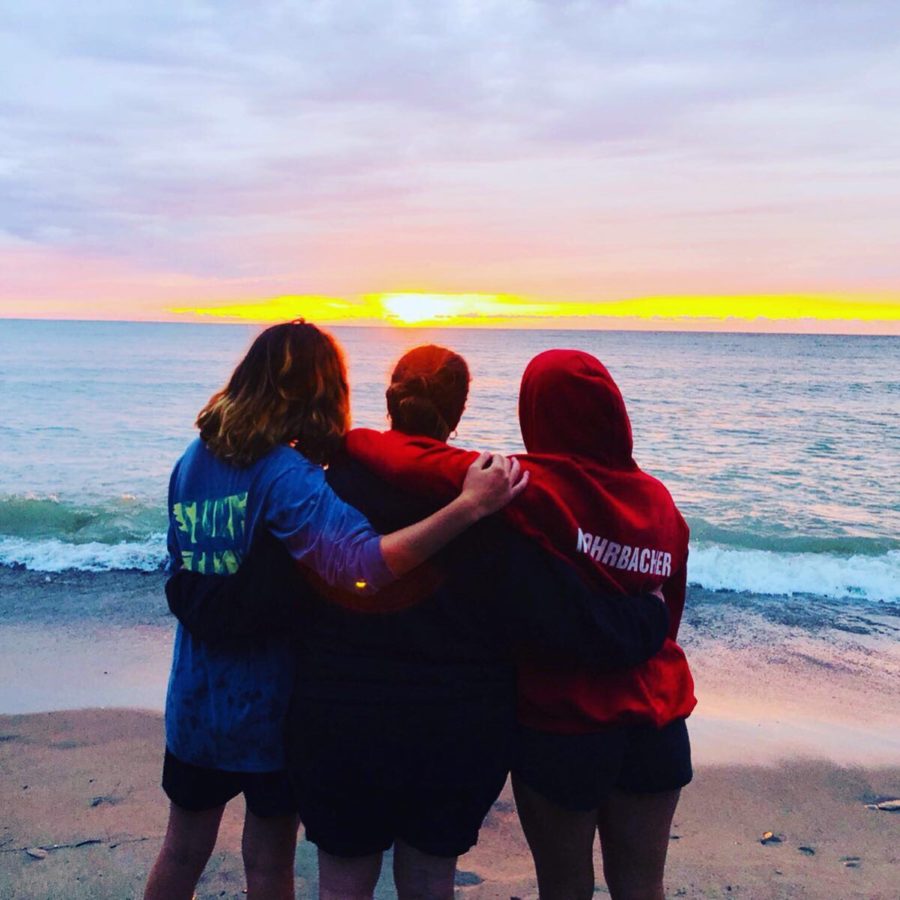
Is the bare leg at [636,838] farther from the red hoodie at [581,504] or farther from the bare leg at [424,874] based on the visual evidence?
the bare leg at [424,874]

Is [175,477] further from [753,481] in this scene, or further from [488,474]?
[753,481]

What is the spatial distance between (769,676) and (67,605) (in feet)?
17.9

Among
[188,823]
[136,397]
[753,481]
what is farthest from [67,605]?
[136,397]

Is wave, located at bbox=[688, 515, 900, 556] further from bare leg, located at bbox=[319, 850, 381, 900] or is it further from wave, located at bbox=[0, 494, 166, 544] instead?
bare leg, located at bbox=[319, 850, 381, 900]

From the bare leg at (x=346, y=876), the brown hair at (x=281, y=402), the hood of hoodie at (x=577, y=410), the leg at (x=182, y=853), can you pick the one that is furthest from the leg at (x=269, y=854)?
the hood of hoodie at (x=577, y=410)

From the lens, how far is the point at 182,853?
219cm

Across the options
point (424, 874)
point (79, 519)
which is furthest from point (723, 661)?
point (79, 519)

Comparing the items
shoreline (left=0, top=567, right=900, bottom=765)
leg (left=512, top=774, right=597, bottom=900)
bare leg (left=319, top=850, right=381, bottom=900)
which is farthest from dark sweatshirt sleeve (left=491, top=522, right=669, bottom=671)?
shoreline (left=0, top=567, right=900, bottom=765)

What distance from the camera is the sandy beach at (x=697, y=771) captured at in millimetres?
3188

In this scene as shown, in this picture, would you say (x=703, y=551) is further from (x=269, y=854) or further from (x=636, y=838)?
(x=269, y=854)

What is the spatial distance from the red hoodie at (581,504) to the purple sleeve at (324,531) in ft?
0.40

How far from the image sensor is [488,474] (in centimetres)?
174

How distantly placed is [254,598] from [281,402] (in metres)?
0.45

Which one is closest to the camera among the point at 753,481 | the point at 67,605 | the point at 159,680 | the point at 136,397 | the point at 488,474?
the point at 488,474
